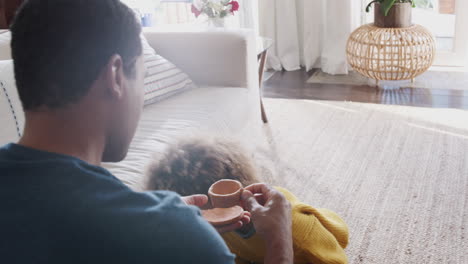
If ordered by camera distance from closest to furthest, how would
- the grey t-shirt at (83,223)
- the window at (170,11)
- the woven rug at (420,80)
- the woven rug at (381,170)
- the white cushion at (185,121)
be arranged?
1. the grey t-shirt at (83,223)
2. the white cushion at (185,121)
3. the woven rug at (381,170)
4. the woven rug at (420,80)
5. the window at (170,11)

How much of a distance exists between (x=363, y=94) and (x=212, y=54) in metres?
1.50

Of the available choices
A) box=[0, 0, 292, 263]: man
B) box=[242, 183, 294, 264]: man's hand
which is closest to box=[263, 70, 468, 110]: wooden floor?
box=[242, 183, 294, 264]: man's hand

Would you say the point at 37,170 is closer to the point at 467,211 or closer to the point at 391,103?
the point at 467,211

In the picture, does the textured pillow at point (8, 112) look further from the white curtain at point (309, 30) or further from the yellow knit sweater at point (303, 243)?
the white curtain at point (309, 30)

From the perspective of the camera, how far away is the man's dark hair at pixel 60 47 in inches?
23.5

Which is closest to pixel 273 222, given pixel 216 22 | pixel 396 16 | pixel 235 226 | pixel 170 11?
pixel 235 226

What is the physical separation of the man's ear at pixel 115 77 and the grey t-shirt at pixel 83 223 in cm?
12

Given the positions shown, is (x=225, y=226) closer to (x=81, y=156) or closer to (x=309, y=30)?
(x=81, y=156)

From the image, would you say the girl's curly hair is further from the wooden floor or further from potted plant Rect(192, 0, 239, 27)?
the wooden floor

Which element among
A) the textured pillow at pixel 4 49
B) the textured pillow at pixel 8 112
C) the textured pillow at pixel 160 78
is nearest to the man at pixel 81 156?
the textured pillow at pixel 8 112

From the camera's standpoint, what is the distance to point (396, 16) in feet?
10.9

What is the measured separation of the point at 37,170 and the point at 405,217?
1.63m

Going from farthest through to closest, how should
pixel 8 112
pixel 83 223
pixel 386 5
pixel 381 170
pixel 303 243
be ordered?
pixel 386 5 < pixel 381 170 < pixel 8 112 < pixel 303 243 < pixel 83 223

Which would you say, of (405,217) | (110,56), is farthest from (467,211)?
(110,56)
